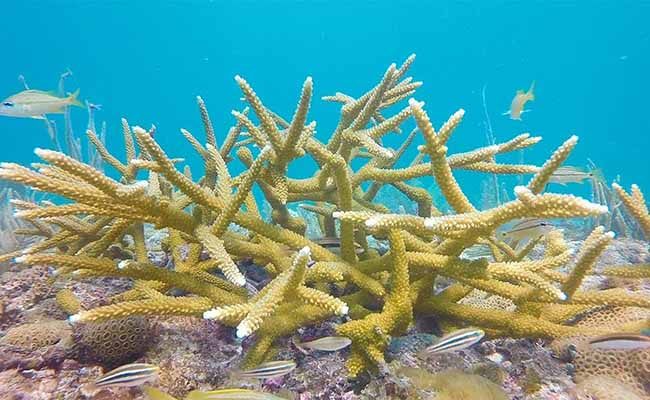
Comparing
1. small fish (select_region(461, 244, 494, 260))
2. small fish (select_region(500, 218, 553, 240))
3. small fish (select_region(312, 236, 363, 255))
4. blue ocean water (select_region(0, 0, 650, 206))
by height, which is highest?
blue ocean water (select_region(0, 0, 650, 206))

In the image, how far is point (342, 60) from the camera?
105 m

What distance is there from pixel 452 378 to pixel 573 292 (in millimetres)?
1098

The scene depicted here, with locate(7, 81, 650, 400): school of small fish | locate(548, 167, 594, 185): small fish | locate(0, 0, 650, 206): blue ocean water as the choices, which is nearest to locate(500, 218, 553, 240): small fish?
locate(7, 81, 650, 400): school of small fish

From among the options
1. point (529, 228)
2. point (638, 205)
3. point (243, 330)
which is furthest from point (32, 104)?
point (638, 205)

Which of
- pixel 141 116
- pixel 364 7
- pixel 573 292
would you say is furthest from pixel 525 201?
pixel 141 116

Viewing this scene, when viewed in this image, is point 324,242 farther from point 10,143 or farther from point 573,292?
point 10,143

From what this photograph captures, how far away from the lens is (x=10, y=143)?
322 ft

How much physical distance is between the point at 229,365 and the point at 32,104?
200 inches

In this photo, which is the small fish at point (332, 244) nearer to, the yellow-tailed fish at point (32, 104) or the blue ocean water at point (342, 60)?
the yellow-tailed fish at point (32, 104)

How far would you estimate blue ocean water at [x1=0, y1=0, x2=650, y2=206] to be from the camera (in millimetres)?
85500

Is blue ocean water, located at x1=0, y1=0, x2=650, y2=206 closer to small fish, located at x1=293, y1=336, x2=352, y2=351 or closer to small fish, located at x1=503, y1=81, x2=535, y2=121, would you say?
small fish, located at x1=503, y1=81, x2=535, y2=121

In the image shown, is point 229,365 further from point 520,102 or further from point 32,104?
point 520,102

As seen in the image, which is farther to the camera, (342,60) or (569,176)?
(342,60)

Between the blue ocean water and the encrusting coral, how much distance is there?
79.9 meters
